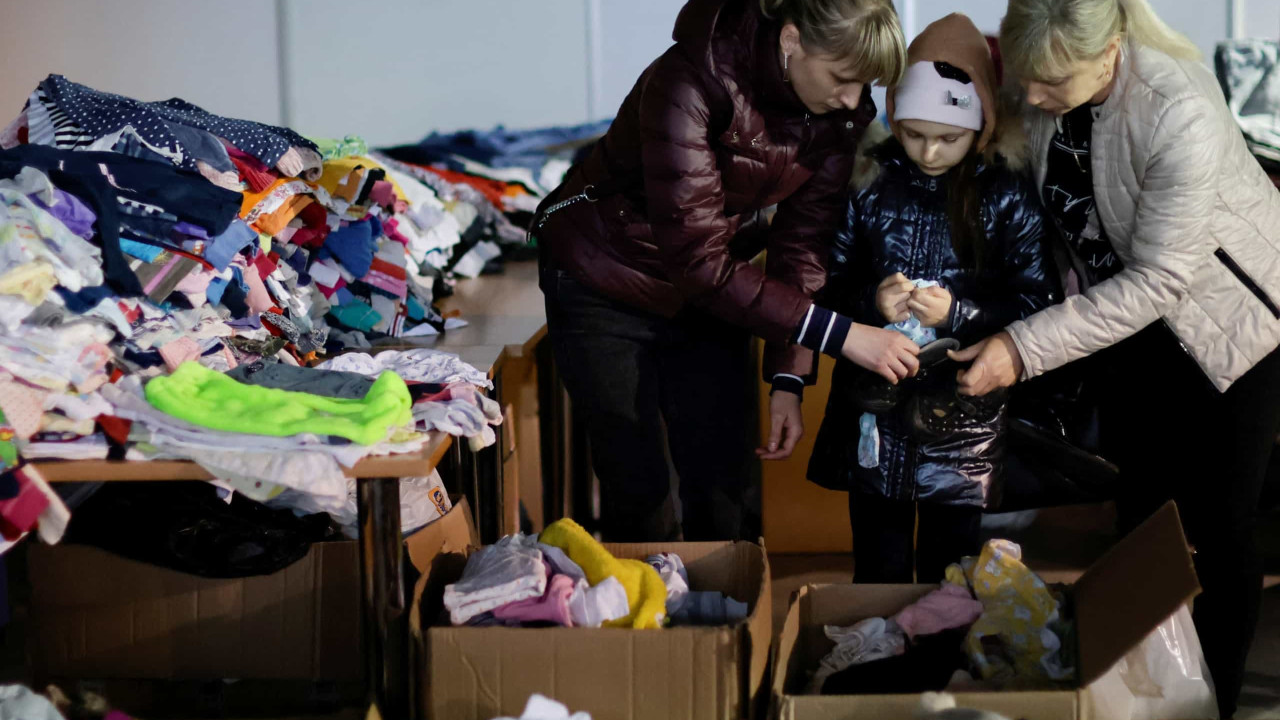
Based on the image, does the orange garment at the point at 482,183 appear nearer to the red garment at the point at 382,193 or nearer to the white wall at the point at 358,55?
the red garment at the point at 382,193

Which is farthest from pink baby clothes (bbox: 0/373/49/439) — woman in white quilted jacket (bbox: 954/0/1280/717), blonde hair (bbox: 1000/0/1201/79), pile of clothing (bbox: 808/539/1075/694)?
blonde hair (bbox: 1000/0/1201/79)

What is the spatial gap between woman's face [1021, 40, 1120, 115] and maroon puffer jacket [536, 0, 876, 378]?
0.27m

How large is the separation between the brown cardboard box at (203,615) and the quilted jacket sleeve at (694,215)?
651mm

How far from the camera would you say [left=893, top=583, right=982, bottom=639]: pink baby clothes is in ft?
5.94

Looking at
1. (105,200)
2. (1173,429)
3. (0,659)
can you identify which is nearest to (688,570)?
(1173,429)

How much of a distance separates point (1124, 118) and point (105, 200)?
157 cm

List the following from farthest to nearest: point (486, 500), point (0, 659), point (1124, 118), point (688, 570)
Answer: point (486, 500) → point (0, 659) → point (688, 570) → point (1124, 118)

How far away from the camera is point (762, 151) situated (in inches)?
73.5

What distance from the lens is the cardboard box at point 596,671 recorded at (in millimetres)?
1610

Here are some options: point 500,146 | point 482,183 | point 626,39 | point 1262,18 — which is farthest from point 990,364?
point 1262,18

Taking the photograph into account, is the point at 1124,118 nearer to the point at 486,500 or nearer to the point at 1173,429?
the point at 1173,429

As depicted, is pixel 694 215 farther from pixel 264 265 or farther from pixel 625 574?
pixel 264 265

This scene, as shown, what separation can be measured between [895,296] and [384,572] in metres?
0.90

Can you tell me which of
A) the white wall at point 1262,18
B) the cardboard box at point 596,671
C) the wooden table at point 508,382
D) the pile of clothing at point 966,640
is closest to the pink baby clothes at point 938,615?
the pile of clothing at point 966,640
